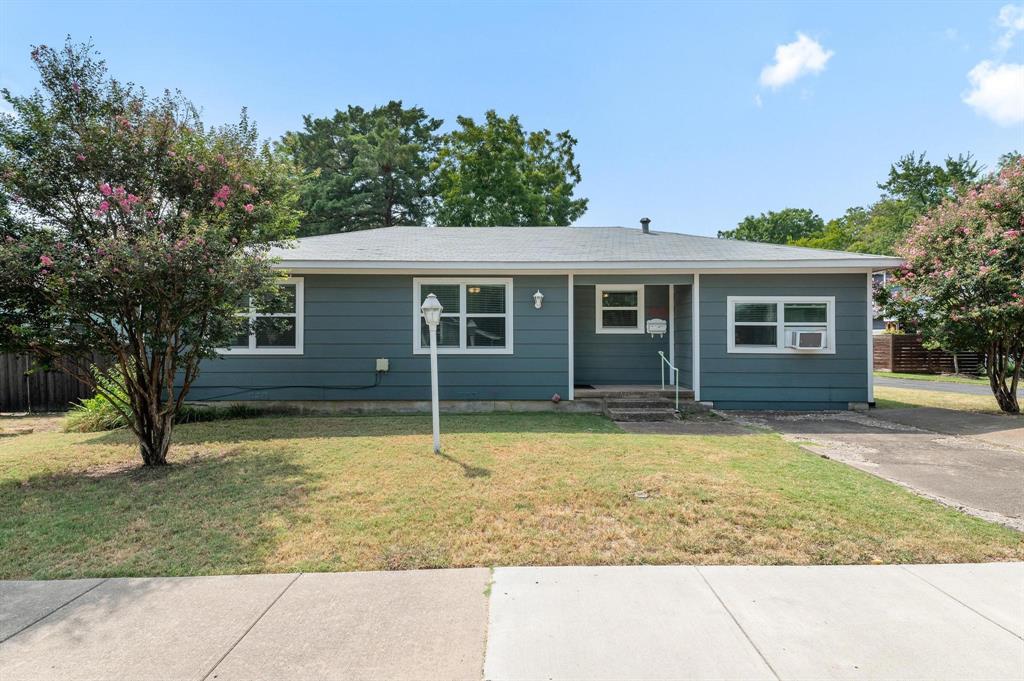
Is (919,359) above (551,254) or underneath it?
underneath

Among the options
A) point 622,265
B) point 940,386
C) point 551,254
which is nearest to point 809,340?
point 622,265

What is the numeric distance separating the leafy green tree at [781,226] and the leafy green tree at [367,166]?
34.7m

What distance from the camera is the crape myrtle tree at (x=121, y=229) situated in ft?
15.1

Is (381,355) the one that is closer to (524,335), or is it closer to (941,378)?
(524,335)

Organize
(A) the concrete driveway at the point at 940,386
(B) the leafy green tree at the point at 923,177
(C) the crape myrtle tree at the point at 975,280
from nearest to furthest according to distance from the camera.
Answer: (C) the crape myrtle tree at the point at 975,280, (A) the concrete driveway at the point at 940,386, (B) the leafy green tree at the point at 923,177

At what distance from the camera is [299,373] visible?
28.9 ft

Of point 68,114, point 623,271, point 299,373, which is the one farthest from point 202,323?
point 623,271

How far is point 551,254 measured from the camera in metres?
9.27

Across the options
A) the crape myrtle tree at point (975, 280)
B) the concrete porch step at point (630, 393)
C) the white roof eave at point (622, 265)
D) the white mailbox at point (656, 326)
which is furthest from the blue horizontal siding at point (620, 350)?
the crape myrtle tree at point (975, 280)

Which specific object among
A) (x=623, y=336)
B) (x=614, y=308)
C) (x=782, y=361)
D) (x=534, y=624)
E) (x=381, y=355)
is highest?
(x=614, y=308)

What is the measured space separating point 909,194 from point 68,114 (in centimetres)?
4663

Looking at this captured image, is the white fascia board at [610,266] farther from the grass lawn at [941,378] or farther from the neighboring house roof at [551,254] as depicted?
the grass lawn at [941,378]

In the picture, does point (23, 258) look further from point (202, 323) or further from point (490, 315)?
point (490, 315)

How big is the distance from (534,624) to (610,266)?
700cm
